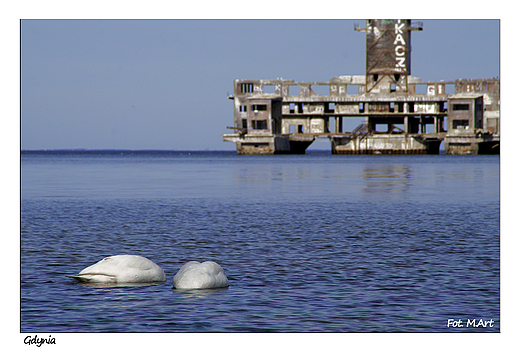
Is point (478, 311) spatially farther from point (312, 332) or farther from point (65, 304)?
point (65, 304)

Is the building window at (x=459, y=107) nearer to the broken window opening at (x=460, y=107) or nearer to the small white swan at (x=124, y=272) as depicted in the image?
the broken window opening at (x=460, y=107)

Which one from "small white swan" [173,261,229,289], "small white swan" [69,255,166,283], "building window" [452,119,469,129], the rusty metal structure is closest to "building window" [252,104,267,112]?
the rusty metal structure

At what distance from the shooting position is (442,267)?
43.4ft

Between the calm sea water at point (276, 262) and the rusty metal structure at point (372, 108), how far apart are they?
78.6 meters

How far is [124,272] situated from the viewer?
11891 millimetres

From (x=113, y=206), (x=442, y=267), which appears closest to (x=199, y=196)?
(x=113, y=206)

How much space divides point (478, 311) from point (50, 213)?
17.2 metres

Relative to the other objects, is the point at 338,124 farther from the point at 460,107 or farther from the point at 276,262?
the point at 276,262

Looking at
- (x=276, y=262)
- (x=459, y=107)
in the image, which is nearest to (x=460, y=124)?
(x=459, y=107)

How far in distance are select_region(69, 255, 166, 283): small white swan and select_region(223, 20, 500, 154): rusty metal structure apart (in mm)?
90571

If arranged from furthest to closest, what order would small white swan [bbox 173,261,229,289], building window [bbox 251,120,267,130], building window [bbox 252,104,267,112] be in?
building window [bbox 251,120,267,130]
building window [bbox 252,104,267,112]
small white swan [bbox 173,261,229,289]

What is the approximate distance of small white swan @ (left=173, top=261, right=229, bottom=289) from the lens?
11406mm

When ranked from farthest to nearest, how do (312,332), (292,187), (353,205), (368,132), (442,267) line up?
(368,132), (292,187), (353,205), (442,267), (312,332)

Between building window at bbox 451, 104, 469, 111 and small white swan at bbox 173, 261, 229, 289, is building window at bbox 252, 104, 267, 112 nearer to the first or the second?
building window at bbox 451, 104, 469, 111
